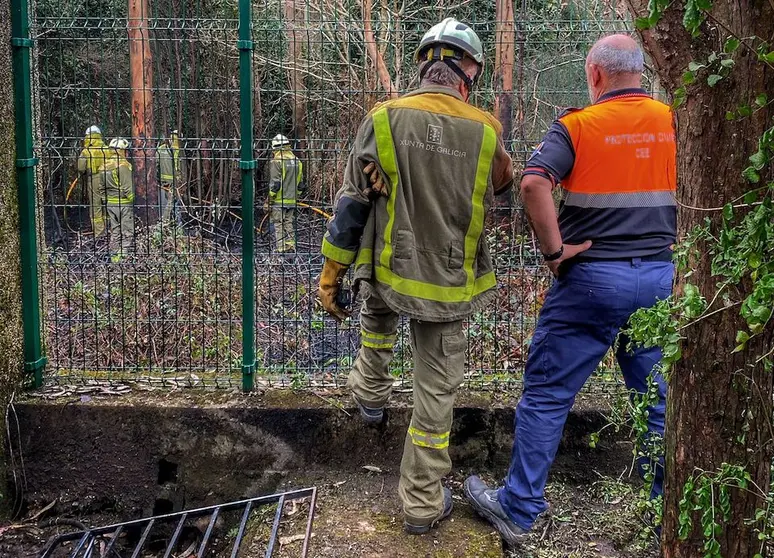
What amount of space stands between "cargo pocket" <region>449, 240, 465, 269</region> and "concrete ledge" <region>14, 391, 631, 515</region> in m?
1.21

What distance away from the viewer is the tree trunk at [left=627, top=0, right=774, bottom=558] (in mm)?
2354

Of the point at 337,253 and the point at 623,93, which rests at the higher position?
the point at 623,93

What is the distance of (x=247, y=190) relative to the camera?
4.55 meters

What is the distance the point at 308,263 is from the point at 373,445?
3.86 ft

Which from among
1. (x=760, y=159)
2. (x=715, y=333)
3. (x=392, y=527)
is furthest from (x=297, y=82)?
(x=760, y=159)

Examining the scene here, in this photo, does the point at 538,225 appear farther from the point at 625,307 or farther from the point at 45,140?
the point at 45,140

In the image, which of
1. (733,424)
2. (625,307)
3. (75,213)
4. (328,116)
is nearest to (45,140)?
(75,213)

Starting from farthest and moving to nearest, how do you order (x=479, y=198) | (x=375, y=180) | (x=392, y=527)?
1. (x=392, y=527)
2. (x=479, y=198)
3. (x=375, y=180)

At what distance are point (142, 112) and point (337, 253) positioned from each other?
1.69 m

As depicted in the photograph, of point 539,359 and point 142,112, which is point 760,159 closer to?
point 539,359

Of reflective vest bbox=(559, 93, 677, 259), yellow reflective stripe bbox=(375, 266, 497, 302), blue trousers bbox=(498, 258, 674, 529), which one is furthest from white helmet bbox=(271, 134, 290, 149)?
blue trousers bbox=(498, 258, 674, 529)

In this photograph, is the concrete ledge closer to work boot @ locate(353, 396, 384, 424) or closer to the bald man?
work boot @ locate(353, 396, 384, 424)

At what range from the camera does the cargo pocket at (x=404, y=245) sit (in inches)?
144

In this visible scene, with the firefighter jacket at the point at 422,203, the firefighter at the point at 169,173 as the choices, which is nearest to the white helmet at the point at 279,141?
the firefighter at the point at 169,173
